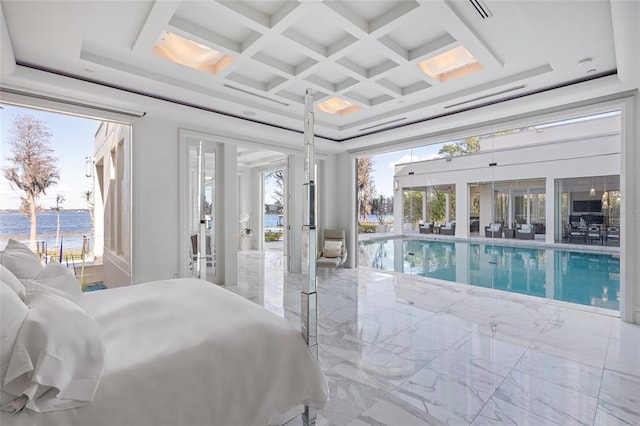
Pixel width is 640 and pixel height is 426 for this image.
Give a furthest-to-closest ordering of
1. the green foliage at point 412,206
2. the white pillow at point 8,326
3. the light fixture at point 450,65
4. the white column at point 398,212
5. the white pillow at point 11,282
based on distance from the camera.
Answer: the white column at point 398,212, the green foliage at point 412,206, the light fixture at point 450,65, the white pillow at point 11,282, the white pillow at point 8,326

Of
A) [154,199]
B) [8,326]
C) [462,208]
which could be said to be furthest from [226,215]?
[8,326]

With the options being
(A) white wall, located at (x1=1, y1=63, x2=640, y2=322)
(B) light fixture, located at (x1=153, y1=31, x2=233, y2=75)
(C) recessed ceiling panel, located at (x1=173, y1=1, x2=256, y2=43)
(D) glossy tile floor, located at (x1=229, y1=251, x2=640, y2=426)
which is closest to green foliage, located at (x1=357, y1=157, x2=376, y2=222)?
(A) white wall, located at (x1=1, y1=63, x2=640, y2=322)

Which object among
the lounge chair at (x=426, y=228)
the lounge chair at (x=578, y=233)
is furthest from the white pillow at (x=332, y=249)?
the lounge chair at (x=578, y=233)

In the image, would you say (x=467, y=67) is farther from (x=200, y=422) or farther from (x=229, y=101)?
(x=200, y=422)

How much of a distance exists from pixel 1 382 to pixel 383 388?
2.16 metres

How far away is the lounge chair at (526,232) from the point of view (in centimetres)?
494

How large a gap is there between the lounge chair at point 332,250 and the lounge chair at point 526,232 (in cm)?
310

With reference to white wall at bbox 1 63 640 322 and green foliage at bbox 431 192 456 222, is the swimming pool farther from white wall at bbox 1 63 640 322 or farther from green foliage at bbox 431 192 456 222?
white wall at bbox 1 63 640 322

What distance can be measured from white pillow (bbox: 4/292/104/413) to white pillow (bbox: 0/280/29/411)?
17mm

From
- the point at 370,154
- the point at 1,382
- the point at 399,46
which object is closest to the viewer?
the point at 1,382

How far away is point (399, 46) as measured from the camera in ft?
10.1

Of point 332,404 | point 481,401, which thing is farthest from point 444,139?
point 332,404

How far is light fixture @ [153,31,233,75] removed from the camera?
310cm

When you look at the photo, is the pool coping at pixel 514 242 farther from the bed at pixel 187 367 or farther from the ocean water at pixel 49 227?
the ocean water at pixel 49 227
